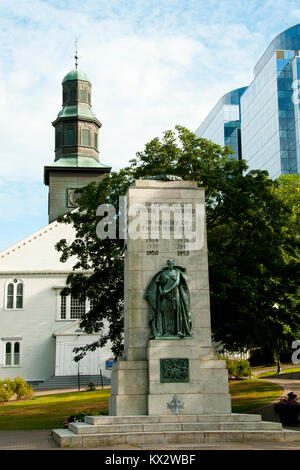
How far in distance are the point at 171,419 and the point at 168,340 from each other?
202 cm

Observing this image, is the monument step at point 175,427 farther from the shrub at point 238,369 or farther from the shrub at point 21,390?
the shrub at point 21,390

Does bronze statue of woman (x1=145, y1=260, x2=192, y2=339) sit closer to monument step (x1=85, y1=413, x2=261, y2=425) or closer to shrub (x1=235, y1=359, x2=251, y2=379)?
monument step (x1=85, y1=413, x2=261, y2=425)

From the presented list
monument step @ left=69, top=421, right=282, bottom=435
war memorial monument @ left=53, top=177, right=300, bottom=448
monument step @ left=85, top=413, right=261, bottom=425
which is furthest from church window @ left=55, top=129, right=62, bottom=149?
monument step @ left=69, top=421, right=282, bottom=435

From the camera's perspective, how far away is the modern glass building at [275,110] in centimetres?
7906

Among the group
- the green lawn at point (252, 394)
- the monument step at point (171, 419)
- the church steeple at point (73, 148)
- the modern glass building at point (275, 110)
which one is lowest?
the green lawn at point (252, 394)

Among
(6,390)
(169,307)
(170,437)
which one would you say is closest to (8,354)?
(6,390)

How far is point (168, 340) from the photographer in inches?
601

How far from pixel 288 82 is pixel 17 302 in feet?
166

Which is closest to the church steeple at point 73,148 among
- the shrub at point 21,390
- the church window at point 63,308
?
the church window at point 63,308

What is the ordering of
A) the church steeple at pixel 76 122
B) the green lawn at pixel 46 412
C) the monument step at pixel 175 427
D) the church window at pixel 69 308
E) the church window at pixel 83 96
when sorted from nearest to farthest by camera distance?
the monument step at pixel 175 427, the green lawn at pixel 46 412, the church window at pixel 69 308, the church steeple at pixel 76 122, the church window at pixel 83 96

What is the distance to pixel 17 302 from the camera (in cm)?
5022

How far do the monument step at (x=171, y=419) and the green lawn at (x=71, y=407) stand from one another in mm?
6776

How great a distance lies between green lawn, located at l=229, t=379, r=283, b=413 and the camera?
23.1 metres
